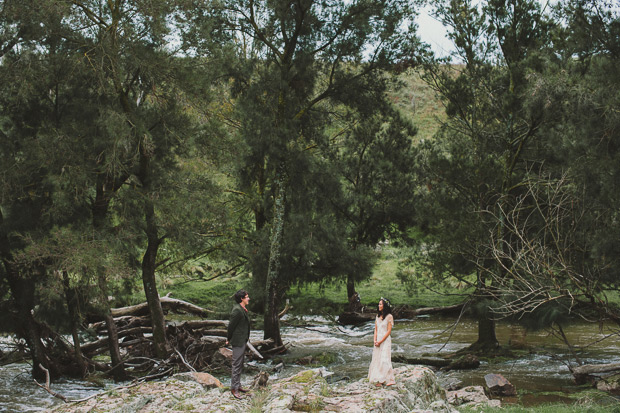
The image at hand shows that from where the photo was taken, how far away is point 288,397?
7.45m

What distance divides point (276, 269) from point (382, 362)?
9146 mm

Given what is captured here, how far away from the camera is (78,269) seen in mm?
11195

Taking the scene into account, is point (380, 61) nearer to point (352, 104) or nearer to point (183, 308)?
point (352, 104)

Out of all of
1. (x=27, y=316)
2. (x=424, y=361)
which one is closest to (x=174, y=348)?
(x=27, y=316)

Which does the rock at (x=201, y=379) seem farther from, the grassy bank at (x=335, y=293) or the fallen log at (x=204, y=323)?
the grassy bank at (x=335, y=293)

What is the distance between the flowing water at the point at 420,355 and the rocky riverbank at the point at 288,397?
3793 millimetres

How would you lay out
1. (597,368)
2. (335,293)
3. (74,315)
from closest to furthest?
1. (597,368)
2. (74,315)
3. (335,293)

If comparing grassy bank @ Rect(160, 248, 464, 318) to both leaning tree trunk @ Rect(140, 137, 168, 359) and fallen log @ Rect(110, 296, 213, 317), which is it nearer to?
fallen log @ Rect(110, 296, 213, 317)

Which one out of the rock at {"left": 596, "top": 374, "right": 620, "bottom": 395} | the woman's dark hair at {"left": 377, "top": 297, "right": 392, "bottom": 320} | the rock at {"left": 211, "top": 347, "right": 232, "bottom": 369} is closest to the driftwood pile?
the rock at {"left": 211, "top": 347, "right": 232, "bottom": 369}

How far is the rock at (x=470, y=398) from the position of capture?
33.8 ft

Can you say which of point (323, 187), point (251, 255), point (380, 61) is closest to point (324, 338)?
point (251, 255)

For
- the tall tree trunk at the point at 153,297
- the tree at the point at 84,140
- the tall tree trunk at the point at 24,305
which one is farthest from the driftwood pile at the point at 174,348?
Result: the tall tree trunk at the point at 24,305

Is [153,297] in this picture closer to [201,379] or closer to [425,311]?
[201,379]

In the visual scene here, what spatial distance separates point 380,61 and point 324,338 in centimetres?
1001
